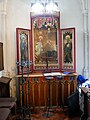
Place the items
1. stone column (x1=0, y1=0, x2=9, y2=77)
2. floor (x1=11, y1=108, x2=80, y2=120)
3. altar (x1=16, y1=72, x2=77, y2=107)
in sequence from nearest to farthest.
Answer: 1. floor (x1=11, y1=108, x2=80, y2=120)
2. altar (x1=16, y1=72, x2=77, y2=107)
3. stone column (x1=0, y1=0, x2=9, y2=77)

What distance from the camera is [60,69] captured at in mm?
6078

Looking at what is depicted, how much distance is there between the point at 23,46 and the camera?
5852 mm

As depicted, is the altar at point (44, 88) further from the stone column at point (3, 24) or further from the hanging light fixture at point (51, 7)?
the hanging light fixture at point (51, 7)

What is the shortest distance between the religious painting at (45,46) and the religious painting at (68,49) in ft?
0.69

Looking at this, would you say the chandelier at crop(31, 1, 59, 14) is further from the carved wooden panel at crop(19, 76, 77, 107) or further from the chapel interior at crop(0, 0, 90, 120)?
the carved wooden panel at crop(19, 76, 77, 107)

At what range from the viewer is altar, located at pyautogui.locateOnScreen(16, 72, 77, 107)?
553cm

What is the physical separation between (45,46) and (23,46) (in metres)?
0.67

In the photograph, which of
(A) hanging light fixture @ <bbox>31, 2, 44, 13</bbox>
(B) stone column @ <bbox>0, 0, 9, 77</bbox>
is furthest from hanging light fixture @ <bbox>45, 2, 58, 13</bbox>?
(B) stone column @ <bbox>0, 0, 9, 77</bbox>

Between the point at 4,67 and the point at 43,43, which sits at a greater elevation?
the point at 43,43

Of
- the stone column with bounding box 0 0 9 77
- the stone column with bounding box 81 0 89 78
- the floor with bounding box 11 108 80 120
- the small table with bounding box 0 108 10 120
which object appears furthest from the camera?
the stone column with bounding box 81 0 89 78

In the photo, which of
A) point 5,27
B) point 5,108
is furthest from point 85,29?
point 5,108

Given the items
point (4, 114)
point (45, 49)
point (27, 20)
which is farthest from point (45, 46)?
point (4, 114)

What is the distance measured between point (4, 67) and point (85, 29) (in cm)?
253

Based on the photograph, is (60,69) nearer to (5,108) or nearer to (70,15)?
(70,15)
